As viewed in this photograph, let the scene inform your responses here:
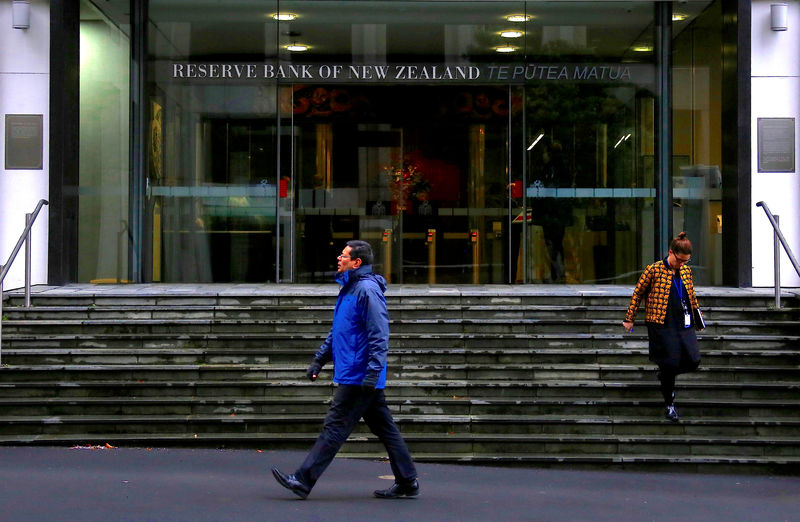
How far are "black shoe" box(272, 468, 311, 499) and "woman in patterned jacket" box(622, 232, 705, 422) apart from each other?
3.69 m

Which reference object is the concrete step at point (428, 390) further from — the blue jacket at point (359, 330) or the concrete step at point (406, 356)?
the blue jacket at point (359, 330)

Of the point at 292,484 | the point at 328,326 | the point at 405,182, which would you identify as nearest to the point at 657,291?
the point at 328,326

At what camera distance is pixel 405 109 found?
1548 centimetres

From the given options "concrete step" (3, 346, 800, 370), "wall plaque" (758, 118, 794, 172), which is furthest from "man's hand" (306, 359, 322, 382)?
"wall plaque" (758, 118, 794, 172)

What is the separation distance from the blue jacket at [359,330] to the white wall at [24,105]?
25.8ft

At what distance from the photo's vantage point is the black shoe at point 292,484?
6578 mm

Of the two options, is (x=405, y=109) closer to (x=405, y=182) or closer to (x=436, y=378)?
(x=405, y=182)

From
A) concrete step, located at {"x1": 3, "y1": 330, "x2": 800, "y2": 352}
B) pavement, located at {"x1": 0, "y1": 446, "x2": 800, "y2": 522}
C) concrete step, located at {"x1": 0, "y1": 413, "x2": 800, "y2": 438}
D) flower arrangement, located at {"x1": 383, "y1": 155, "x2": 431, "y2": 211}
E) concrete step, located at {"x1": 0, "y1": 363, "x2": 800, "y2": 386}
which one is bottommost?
pavement, located at {"x1": 0, "y1": 446, "x2": 800, "y2": 522}

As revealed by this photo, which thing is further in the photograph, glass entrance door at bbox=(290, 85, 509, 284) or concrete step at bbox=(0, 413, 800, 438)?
glass entrance door at bbox=(290, 85, 509, 284)

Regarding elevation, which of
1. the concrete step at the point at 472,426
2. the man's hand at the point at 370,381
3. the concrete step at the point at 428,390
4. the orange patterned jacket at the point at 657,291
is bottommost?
the concrete step at the point at 472,426

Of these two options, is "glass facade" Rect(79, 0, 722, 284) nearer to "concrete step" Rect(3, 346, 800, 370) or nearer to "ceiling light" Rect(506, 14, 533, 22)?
"ceiling light" Rect(506, 14, 533, 22)

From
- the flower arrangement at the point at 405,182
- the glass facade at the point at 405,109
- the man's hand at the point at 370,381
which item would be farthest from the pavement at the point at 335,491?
the flower arrangement at the point at 405,182

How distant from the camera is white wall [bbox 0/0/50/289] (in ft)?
44.1

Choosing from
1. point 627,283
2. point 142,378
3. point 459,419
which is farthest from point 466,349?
point 627,283
